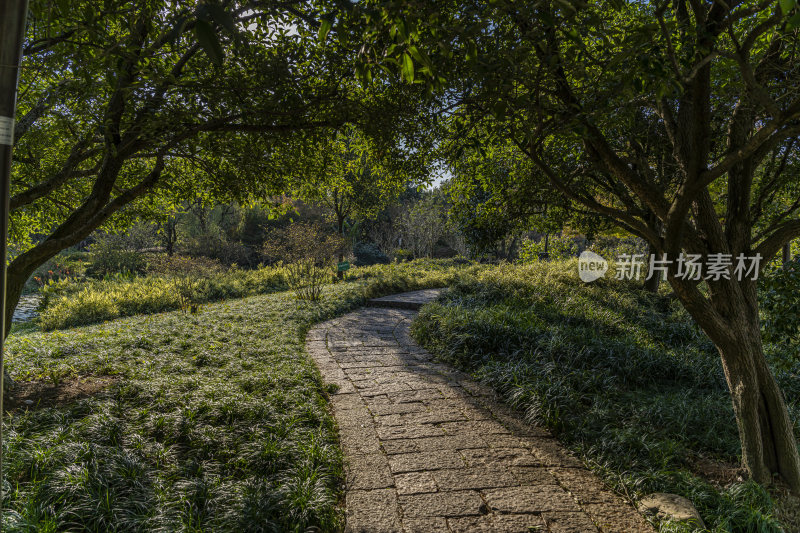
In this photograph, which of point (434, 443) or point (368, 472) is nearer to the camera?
point (368, 472)

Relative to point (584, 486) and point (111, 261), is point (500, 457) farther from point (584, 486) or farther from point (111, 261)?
point (111, 261)

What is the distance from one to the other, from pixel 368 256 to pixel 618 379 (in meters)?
21.9

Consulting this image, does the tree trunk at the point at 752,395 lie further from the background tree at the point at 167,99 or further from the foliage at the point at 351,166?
the background tree at the point at 167,99

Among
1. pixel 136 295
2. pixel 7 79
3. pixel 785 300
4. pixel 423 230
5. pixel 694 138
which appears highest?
pixel 423 230

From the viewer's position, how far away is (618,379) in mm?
5285

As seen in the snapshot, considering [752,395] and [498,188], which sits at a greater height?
[498,188]

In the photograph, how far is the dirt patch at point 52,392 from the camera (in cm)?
373

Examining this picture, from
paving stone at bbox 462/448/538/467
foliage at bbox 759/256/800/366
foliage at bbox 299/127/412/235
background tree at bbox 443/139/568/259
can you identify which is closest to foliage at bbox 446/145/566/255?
background tree at bbox 443/139/568/259

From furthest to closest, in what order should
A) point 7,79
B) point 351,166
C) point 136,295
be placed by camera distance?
point 136,295, point 351,166, point 7,79

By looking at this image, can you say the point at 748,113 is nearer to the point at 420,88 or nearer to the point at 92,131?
the point at 420,88

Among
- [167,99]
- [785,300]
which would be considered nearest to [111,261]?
[167,99]

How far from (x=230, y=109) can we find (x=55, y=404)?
3052mm

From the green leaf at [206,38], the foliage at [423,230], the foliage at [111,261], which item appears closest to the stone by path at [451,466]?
the green leaf at [206,38]

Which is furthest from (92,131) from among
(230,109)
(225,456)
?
(225,456)
